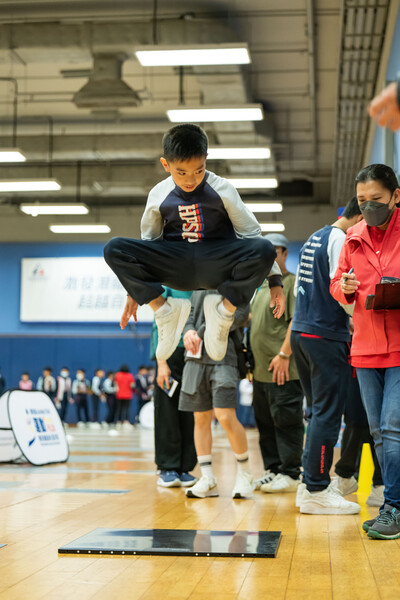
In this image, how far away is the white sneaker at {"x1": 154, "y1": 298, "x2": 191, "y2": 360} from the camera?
362cm

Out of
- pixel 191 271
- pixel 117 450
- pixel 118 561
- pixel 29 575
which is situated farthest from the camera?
pixel 117 450

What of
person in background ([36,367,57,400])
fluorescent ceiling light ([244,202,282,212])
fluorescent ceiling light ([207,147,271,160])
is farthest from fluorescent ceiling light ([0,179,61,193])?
person in background ([36,367,57,400])

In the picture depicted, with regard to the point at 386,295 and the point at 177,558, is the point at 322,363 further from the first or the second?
the point at 177,558

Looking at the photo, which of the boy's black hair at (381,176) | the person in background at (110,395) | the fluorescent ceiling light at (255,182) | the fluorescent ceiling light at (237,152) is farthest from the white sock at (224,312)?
the person in background at (110,395)

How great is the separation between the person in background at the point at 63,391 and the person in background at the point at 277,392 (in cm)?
1601

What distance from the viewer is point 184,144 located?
3.14 metres

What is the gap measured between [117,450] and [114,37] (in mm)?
5880

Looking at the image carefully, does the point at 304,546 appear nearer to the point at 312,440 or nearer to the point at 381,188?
the point at 312,440

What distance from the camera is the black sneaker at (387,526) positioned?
358cm

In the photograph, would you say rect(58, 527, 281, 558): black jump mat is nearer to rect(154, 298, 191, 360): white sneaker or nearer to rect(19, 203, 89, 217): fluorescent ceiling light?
rect(154, 298, 191, 360): white sneaker

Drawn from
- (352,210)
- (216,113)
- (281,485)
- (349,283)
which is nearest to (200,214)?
(349,283)

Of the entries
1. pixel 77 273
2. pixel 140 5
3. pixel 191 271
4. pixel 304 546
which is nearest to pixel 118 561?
pixel 304 546

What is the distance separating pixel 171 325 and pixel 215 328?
0.73 ft

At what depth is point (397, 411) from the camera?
11.9 feet
